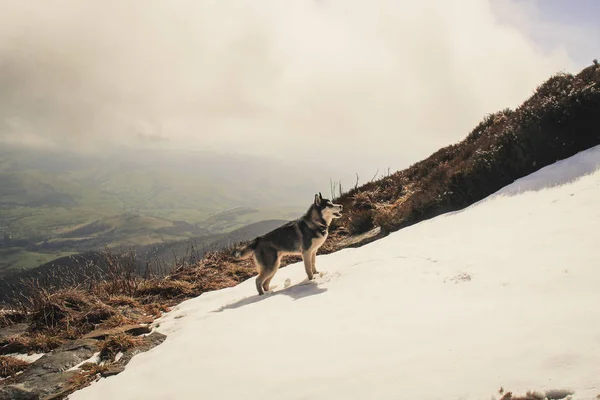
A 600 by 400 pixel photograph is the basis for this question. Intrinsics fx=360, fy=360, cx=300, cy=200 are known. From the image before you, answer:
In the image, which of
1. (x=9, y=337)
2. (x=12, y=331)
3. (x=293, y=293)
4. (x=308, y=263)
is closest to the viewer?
(x=293, y=293)

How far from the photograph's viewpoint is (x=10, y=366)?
22.5 feet

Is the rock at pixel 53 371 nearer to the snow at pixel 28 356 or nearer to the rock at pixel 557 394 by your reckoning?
the snow at pixel 28 356

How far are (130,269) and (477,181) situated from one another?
11.6 metres

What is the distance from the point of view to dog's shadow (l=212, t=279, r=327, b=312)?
24.6ft

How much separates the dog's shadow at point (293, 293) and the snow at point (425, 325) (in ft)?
0.22

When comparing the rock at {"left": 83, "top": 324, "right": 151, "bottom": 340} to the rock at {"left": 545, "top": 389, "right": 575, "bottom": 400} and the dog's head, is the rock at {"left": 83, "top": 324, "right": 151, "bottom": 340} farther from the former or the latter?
the rock at {"left": 545, "top": 389, "right": 575, "bottom": 400}

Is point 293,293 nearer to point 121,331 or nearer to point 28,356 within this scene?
point 121,331

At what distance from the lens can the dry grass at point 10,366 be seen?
673cm

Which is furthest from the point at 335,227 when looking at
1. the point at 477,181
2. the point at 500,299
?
the point at 500,299

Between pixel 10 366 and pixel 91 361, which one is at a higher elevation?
pixel 10 366

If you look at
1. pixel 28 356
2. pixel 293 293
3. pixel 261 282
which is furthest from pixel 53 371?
pixel 293 293

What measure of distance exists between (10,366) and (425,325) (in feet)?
25.1

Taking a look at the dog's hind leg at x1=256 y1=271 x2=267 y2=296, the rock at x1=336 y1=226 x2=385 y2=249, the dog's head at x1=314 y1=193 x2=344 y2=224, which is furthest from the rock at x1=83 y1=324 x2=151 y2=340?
the rock at x1=336 y1=226 x2=385 y2=249

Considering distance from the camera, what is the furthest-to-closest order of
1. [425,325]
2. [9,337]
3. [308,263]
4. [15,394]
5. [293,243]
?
[293,243], [308,263], [9,337], [15,394], [425,325]
